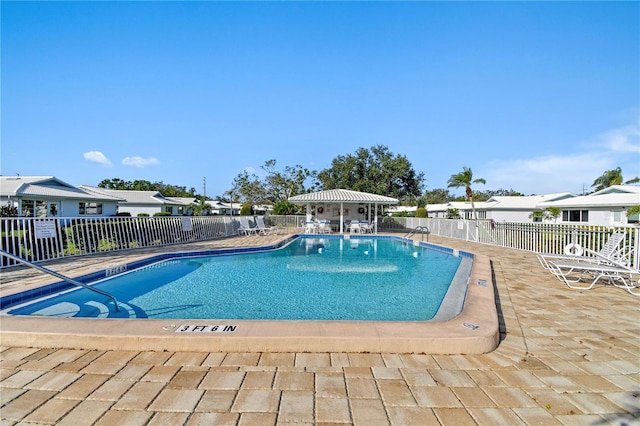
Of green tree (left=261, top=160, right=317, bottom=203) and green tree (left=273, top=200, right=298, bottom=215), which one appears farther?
green tree (left=261, top=160, right=317, bottom=203)

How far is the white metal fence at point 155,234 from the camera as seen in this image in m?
7.04

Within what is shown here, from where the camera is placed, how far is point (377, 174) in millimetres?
29594

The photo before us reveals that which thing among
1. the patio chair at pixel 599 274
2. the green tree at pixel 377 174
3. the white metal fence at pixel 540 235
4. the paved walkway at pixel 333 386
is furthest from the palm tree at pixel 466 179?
the paved walkway at pixel 333 386

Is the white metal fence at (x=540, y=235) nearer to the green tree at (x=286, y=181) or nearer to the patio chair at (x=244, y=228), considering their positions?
the patio chair at (x=244, y=228)

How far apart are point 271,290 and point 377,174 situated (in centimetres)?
2493

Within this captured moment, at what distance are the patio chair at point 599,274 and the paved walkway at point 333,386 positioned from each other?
2559 millimetres

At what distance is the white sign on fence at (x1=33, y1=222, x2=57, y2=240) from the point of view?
7.06 m

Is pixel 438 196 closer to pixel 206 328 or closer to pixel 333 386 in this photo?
pixel 206 328

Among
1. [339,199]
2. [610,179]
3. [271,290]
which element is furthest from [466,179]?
[271,290]

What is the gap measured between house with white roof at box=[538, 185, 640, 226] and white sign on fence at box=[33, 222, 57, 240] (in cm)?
2342

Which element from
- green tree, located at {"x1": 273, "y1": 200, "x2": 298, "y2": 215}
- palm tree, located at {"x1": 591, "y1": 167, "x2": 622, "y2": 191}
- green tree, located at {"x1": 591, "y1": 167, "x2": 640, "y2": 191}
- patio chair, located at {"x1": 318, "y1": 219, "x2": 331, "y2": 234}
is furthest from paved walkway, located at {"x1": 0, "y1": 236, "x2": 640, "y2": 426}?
palm tree, located at {"x1": 591, "y1": 167, "x2": 622, "y2": 191}

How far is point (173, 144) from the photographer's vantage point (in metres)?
24.6

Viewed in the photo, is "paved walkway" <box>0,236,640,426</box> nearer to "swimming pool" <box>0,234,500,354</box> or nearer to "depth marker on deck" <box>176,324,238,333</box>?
"swimming pool" <box>0,234,500,354</box>

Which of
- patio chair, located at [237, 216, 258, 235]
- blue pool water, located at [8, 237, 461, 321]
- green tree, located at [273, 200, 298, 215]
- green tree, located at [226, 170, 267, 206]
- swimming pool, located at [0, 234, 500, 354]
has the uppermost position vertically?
green tree, located at [226, 170, 267, 206]
